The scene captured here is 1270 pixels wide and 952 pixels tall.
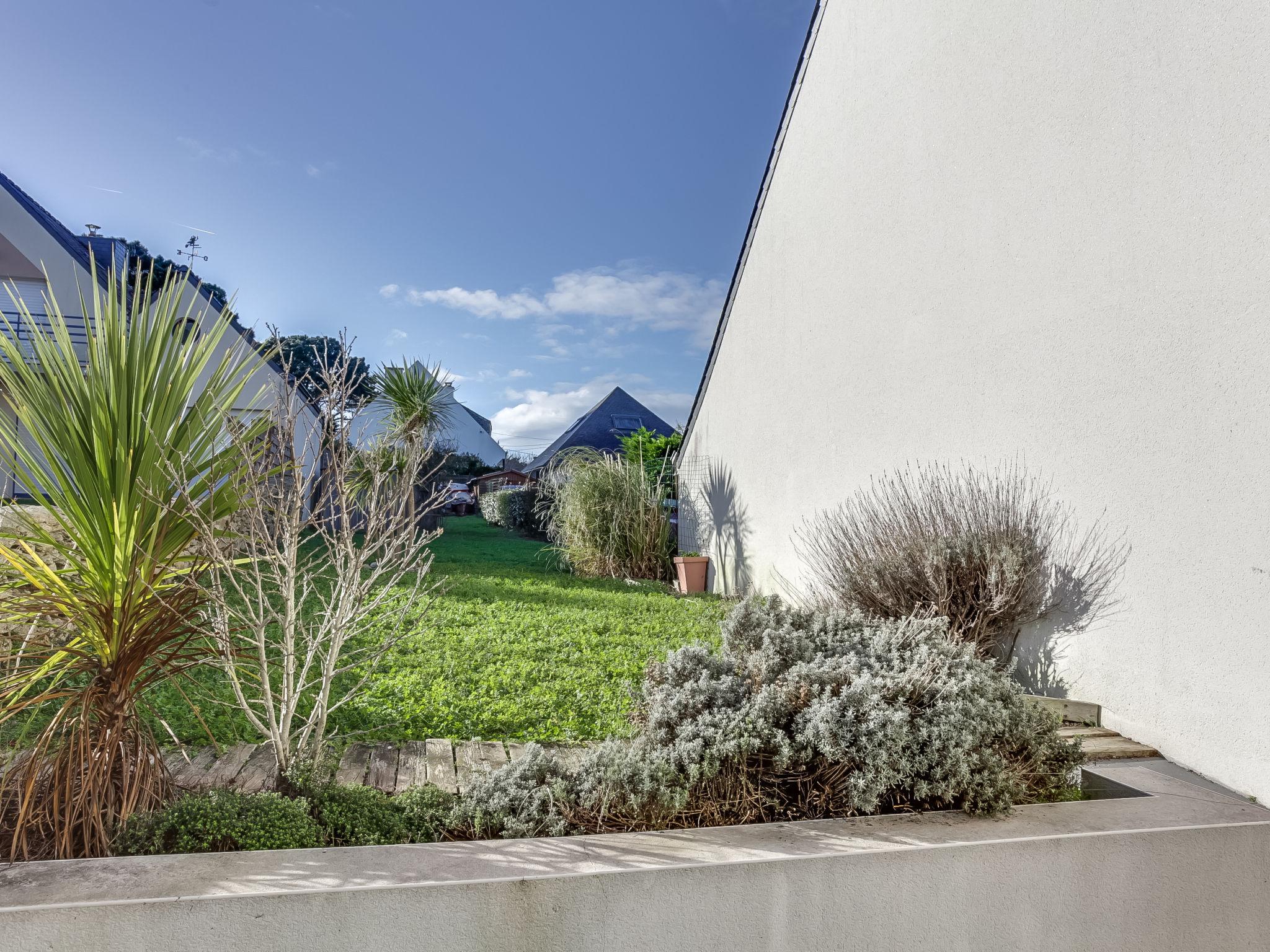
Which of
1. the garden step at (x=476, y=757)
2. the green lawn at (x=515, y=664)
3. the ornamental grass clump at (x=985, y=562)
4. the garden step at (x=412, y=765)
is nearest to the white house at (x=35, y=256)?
the green lawn at (x=515, y=664)

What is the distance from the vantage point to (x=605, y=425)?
22.4 meters

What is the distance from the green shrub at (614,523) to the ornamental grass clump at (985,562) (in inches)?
245

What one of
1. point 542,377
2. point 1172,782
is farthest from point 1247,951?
point 542,377

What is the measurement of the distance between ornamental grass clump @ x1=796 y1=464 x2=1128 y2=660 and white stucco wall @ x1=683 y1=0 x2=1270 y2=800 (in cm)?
16

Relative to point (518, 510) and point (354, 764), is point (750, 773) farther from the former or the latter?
point (518, 510)

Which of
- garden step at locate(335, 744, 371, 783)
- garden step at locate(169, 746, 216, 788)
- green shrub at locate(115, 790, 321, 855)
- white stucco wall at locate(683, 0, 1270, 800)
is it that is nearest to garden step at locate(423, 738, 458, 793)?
garden step at locate(335, 744, 371, 783)

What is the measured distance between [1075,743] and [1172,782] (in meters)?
0.40

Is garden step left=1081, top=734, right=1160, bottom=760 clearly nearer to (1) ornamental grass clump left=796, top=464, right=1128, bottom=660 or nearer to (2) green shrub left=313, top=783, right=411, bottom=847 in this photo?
(1) ornamental grass clump left=796, top=464, right=1128, bottom=660

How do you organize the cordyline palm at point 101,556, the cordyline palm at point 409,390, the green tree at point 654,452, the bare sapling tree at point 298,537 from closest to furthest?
the cordyline palm at point 101,556
the bare sapling tree at point 298,537
the green tree at point 654,452
the cordyline palm at point 409,390

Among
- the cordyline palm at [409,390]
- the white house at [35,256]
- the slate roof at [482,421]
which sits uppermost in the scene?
the slate roof at [482,421]

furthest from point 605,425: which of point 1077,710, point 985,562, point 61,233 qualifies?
point 1077,710

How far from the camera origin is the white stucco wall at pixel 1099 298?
8.97ft

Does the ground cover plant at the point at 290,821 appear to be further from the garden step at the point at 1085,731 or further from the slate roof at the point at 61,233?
the slate roof at the point at 61,233

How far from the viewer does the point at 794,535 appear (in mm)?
7363
